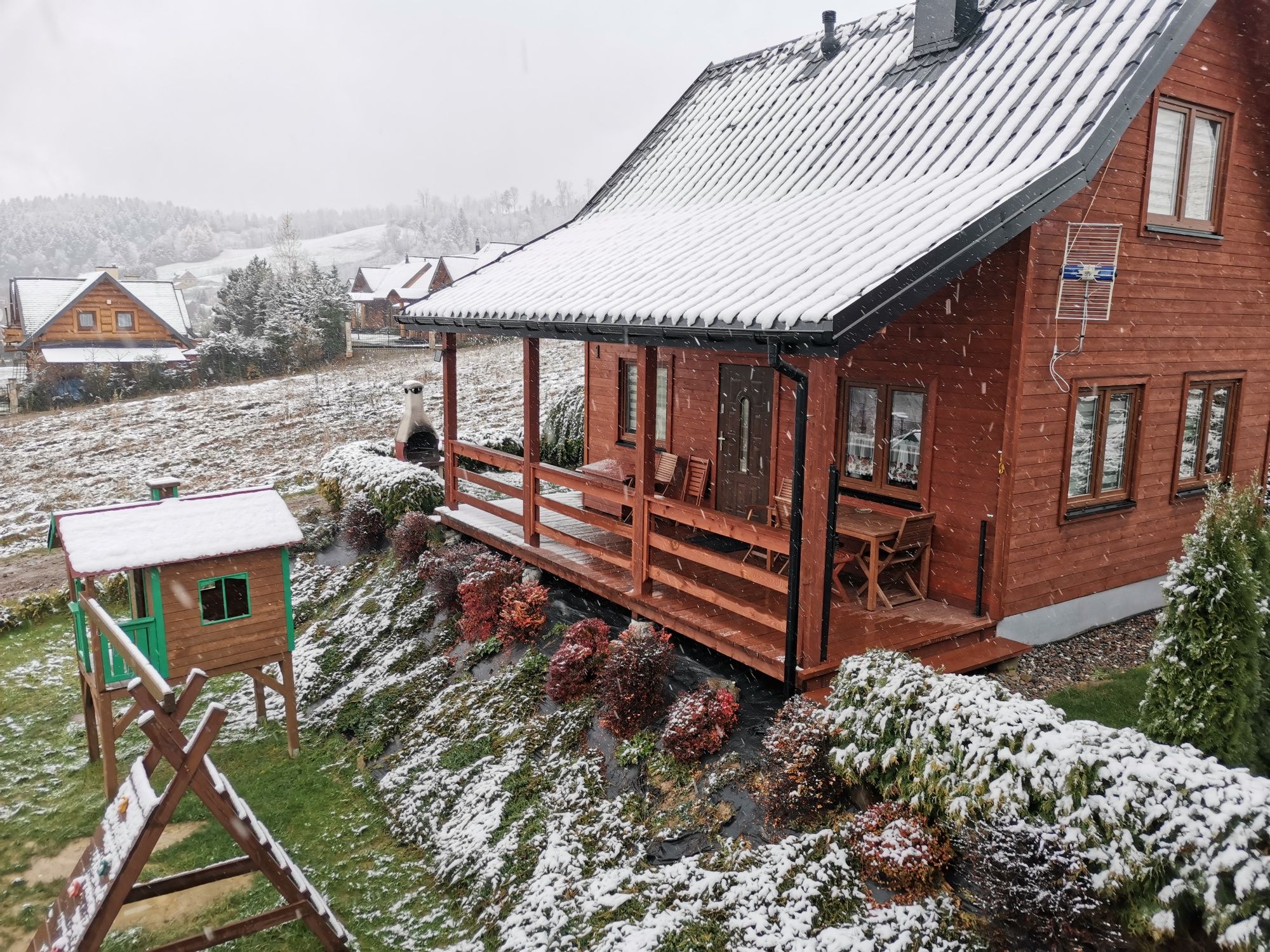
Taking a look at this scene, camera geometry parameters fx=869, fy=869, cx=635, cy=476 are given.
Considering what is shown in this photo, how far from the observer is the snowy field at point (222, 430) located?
2128 centimetres

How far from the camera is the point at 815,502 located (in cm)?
696

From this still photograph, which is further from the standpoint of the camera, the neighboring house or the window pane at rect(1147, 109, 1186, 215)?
the neighboring house

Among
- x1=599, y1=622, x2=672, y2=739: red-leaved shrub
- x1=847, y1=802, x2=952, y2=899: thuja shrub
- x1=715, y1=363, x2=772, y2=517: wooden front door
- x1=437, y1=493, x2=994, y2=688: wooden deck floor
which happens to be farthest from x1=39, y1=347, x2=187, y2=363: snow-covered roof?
x1=847, y1=802, x2=952, y2=899: thuja shrub

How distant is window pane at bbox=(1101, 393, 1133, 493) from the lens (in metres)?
9.38

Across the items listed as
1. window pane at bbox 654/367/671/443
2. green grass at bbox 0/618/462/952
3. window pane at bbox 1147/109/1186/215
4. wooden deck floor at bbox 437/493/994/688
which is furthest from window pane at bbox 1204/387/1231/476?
green grass at bbox 0/618/462/952

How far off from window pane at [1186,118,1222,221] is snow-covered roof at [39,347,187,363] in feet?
119

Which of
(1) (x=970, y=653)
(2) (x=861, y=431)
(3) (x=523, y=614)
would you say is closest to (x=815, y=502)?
(1) (x=970, y=653)

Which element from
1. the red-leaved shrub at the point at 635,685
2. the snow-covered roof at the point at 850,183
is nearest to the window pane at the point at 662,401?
the snow-covered roof at the point at 850,183

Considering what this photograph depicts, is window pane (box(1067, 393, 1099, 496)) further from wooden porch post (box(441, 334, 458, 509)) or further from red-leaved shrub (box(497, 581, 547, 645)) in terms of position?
wooden porch post (box(441, 334, 458, 509))

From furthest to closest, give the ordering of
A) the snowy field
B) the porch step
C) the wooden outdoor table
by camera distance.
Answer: the snowy field < the wooden outdoor table < the porch step

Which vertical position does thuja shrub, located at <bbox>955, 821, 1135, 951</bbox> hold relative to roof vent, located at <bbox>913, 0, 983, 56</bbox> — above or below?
below

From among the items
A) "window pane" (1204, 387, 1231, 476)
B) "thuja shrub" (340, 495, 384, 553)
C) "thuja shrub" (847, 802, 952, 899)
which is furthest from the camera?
"thuja shrub" (340, 495, 384, 553)

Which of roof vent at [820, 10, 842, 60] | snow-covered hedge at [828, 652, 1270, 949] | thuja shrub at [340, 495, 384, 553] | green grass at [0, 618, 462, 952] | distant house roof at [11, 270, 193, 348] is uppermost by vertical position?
roof vent at [820, 10, 842, 60]

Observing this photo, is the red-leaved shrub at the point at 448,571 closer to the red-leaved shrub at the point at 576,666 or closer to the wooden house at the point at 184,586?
the wooden house at the point at 184,586
